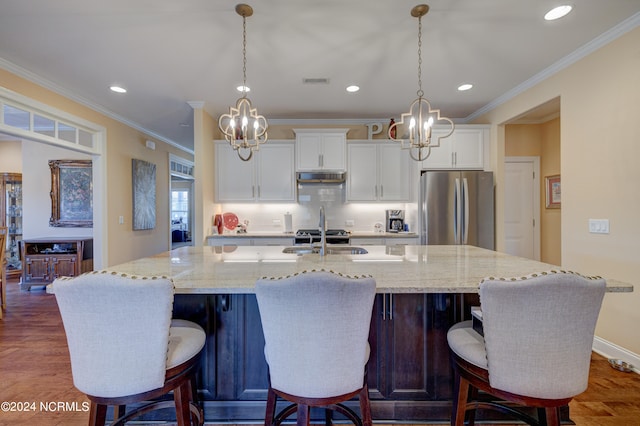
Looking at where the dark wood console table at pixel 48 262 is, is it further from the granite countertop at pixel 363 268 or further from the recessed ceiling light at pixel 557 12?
the recessed ceiling light at pixel 557 12

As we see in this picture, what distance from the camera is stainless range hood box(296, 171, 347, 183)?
4.33m

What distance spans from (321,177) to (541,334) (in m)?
3.52

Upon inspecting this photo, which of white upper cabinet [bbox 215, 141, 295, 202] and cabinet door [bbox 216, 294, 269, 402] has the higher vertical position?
white upper cabinet [bbox 215, 141, 295, 202]

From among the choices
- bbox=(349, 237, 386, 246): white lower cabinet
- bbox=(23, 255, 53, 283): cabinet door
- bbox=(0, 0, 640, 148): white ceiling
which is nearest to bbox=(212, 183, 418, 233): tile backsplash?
bbox=(349, 237, 386, 246): white lower cabinet

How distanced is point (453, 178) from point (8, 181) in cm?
793

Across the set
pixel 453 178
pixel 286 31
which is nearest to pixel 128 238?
pixel 286 31

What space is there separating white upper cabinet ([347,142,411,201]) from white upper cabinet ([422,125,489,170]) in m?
0.47

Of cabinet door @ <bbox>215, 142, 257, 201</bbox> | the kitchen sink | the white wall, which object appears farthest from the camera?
the white wall

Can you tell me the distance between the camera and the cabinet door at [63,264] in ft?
14.9

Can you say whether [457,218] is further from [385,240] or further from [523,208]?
[523,208]

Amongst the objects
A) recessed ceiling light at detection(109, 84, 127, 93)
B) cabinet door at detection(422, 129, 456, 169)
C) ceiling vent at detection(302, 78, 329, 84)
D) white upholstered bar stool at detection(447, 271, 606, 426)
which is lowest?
white upholstered bar stool at detection(447, 271, 606, 426)
